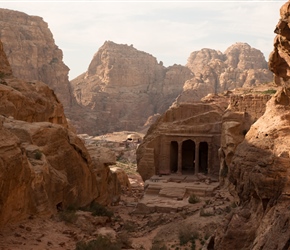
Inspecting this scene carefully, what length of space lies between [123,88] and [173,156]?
215 ft

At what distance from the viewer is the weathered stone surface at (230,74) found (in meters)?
75.6

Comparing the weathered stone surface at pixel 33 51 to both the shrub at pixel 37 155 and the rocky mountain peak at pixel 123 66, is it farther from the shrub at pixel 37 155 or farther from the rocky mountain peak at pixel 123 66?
the shrub at pixel 37 155

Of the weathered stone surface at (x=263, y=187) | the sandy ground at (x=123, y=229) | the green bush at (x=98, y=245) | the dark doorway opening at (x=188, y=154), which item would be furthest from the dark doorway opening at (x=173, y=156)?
the weathered stone surface at (x=263, y=187)

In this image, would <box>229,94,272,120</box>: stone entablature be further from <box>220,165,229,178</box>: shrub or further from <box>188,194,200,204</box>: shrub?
<box>188,194,200,204</box>: shrub

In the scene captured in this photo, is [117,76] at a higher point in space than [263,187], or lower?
higher

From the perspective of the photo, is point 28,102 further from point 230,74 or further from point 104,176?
point 230,74

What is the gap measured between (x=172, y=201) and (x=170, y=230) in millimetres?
4795

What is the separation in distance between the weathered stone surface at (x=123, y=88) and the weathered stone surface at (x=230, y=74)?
10.2 m

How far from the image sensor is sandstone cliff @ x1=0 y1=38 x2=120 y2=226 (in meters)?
11.0

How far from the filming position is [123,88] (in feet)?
310

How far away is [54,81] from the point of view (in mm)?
76938

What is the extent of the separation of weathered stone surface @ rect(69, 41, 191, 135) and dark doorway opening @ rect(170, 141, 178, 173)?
157 feet

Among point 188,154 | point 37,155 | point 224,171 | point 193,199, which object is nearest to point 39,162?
point 37,155

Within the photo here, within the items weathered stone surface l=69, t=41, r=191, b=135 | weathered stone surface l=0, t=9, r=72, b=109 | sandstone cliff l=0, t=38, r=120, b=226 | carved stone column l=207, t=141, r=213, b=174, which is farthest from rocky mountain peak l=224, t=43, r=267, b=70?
sandstone cliff l=0, t=38, r=120, b=226
